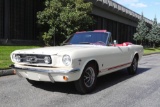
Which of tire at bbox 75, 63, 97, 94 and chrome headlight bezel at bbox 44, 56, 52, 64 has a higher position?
chrome headlight bezel at bbox 44, 56, 52, 64

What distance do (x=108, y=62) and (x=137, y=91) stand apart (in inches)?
43.1

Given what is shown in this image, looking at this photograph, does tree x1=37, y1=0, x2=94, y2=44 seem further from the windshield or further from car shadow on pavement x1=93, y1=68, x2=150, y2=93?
the windshield

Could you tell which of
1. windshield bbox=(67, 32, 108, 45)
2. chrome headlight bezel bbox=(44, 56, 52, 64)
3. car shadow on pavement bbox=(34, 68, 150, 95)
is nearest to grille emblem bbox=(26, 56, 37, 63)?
chrome headlight bezel bbox=(44, 56, 52, 64)

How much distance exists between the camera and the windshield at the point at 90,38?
309 inches

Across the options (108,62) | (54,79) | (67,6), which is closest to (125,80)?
(108,62)

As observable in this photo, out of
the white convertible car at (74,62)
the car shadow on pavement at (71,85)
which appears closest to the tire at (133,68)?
the car shadow on pavement at (71,85)

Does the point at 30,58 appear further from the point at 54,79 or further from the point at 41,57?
the point at 54,79

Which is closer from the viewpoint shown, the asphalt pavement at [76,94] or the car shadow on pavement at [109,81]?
the asphalt pavement at [76,94]

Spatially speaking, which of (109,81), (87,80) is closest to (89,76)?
(87,80)

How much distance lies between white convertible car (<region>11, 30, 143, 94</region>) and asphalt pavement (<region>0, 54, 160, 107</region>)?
345 millimetres

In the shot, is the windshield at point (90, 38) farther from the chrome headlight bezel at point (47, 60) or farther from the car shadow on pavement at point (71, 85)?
the chrome headlight bezel at point (47, 60)

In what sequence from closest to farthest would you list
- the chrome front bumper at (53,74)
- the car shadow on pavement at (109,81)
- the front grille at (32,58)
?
the chrome front bumper at (53,74) → the front grille at (32,58) → the car shadow on pavement at (109,81)

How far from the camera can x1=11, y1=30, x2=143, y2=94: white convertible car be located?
600 centimetres

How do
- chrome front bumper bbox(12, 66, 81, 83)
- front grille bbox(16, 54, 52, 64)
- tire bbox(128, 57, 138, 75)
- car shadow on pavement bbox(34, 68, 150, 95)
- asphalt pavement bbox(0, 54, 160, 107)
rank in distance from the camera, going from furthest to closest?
tire bbox(128, 57, 138, 75) → car shadow on pavement bbox(34, 68, 150, 95) → front grille bbox(16, 54, 52, 64) → chrome front bumper bbox(12, 66, 81, 83) → asphalt pavement bbox(0, 54, 160, 107)
